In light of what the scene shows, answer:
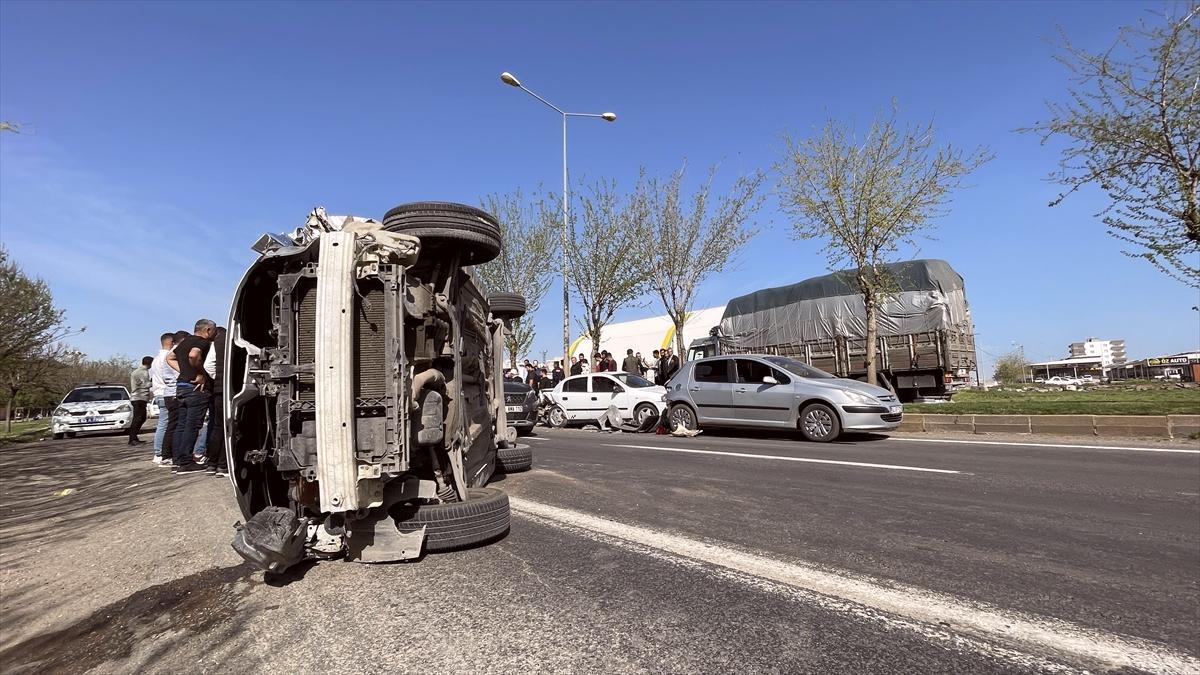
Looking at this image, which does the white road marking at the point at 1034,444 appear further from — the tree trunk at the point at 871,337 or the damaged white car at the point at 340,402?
the damaged white car at the point at 340,402

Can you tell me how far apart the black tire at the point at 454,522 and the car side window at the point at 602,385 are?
33.5 feet

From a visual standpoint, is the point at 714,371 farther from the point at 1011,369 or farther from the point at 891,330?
the point at 1011,369

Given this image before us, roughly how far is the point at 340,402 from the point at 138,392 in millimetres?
11834

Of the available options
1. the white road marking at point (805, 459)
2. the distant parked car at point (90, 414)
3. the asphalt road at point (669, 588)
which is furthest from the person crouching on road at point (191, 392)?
the distant parked car at point (90, 414)

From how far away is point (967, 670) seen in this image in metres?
1.98

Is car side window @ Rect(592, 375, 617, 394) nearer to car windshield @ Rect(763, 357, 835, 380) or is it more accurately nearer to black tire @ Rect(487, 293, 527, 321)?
car windshield @ Rect(763, 357, 835, 380)

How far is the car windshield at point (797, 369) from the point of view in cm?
1047

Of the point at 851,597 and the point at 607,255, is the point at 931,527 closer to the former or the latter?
the point at 851,597

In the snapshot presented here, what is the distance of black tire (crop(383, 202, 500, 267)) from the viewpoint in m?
3.72

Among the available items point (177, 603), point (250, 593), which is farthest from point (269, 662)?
point (177, 603)

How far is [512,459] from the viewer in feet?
19.8

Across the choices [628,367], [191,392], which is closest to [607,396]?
[628,367]

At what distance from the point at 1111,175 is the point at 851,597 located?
12.4 m

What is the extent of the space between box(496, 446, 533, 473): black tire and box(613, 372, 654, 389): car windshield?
7448 millimetres
